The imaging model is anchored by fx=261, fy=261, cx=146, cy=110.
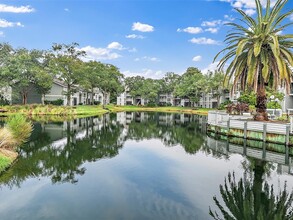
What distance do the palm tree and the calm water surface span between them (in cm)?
839

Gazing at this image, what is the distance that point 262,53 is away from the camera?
27.7m

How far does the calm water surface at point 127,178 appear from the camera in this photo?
10.1m

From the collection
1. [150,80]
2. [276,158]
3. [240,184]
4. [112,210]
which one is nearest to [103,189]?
[112,210]

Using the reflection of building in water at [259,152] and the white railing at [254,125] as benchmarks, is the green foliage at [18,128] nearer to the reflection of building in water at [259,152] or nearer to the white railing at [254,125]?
the reflection of building in water at [259,152]

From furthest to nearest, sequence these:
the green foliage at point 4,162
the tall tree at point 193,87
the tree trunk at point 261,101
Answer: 1. the tall tree at point 193,87
2. the tree trunk at point 261,101
3. the green foliage at point 4,162

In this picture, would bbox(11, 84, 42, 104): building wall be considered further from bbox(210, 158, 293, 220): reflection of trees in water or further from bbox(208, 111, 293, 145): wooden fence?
bbox(210, 158, 293, 220): reflection of trees in water

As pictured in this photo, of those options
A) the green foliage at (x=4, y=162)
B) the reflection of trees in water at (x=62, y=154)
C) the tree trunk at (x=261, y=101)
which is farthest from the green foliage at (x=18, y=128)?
the tree trunk at (x=261, y=101)

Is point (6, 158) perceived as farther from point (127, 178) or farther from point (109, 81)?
point (109, 81)

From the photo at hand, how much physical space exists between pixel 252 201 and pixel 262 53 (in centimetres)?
2102

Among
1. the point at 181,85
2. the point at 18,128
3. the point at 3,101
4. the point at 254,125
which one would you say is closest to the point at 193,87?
the point at 181,85

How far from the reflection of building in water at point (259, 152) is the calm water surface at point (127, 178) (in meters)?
0.07

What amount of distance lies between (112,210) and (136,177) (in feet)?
15.5

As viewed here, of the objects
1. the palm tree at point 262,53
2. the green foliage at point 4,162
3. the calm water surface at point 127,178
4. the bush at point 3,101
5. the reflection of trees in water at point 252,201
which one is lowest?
the calm water surface at point 127,178

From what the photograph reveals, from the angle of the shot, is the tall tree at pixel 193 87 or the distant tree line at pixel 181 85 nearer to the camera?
the distant tree line at pixel 181 85
